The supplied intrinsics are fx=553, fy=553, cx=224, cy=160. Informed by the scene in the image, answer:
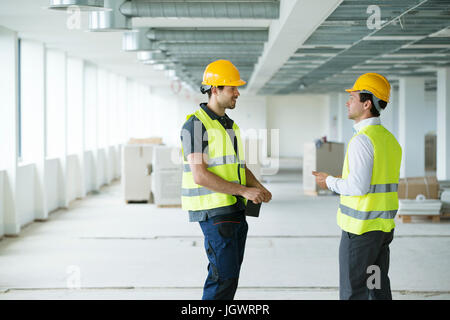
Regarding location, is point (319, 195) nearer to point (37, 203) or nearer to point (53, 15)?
point (37, 203)

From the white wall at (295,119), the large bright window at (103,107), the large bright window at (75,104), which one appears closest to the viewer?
the large bright window at (75,104)

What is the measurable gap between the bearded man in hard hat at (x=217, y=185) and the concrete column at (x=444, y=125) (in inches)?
390

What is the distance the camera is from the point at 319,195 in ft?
38.7

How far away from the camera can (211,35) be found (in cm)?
862

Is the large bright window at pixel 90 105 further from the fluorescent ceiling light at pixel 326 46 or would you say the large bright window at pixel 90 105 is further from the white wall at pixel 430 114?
the white wall at pixel 430 114

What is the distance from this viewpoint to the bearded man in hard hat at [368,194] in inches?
117

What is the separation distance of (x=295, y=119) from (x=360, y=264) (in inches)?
895

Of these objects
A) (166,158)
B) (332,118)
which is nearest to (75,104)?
(166,158)

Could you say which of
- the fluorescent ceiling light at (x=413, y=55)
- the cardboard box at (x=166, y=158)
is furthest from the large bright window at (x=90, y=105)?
the fluorescent ceiling light at (x=413, y=55)

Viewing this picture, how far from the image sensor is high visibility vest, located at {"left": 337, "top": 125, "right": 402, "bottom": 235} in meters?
3.00

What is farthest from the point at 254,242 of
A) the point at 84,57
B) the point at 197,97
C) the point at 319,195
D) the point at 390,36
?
the point at 197,97

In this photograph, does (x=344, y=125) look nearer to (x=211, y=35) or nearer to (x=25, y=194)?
(x=211, y=35)
